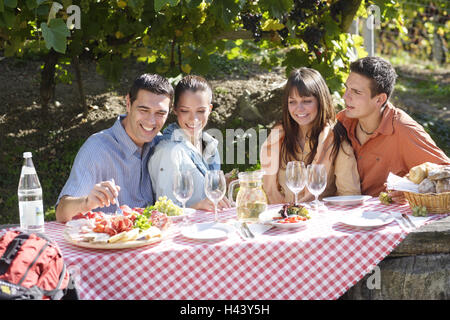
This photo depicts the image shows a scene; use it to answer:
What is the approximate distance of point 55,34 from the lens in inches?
135

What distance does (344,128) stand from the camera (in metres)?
3.75

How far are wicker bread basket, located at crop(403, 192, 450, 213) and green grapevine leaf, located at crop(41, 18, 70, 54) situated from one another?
2223 mm

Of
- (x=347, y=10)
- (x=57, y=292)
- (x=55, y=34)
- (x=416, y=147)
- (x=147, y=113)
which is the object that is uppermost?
(x=347, y=10)

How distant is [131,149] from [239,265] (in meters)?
1.26

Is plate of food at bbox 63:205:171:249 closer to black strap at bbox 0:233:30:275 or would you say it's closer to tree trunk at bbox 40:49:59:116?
black strap at bbox 0:233:30:275

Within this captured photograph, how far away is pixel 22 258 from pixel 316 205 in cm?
150

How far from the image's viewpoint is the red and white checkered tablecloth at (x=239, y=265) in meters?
2.34

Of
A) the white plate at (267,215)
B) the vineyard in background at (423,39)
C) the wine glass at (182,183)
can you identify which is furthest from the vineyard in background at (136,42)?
the vineyard in background at (423,39)

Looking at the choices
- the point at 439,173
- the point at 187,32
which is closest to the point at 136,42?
the point at 187,32

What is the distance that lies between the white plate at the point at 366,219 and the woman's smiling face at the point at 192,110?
109 cm

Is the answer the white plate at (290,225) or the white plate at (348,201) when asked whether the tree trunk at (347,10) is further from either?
the white plate at (290,225)

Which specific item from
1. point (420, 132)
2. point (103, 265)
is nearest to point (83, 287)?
point (103, 265)

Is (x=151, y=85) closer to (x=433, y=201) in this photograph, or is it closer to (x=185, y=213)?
(x=185, y=213)
